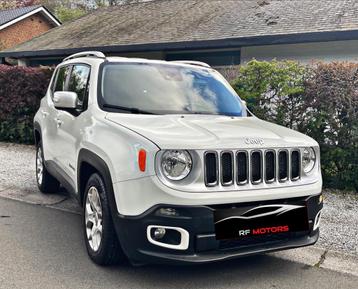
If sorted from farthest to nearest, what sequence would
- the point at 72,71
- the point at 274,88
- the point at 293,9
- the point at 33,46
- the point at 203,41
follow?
the point at 33,46
the point at 293,9
the point at 203,41
the point at 274,88
the point at 72,71

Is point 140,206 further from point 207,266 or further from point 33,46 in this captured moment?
point 33,46

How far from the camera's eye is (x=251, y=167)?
3373mm

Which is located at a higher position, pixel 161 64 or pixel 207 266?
pixel 161 64

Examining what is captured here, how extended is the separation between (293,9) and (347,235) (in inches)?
425

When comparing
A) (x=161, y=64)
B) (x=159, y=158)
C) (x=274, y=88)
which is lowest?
(x=274, y=88)

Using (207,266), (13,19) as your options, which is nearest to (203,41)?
(207,266)

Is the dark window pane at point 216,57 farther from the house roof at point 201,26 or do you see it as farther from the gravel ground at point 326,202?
the gravel ground at point 326,202

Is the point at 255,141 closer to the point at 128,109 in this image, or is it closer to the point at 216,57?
the point at 128,109

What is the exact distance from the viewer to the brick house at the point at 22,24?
26263mm

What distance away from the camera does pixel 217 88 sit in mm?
4828

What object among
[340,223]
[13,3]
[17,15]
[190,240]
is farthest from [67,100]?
[13,3]

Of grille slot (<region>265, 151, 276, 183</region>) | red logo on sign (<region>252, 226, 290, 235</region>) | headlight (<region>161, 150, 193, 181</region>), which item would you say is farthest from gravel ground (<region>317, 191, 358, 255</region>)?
headlight (<region>161, 150, 193, 181</region>)

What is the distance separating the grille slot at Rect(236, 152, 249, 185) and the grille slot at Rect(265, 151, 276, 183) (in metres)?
0.20

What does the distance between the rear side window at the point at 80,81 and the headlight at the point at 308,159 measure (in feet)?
7.22
